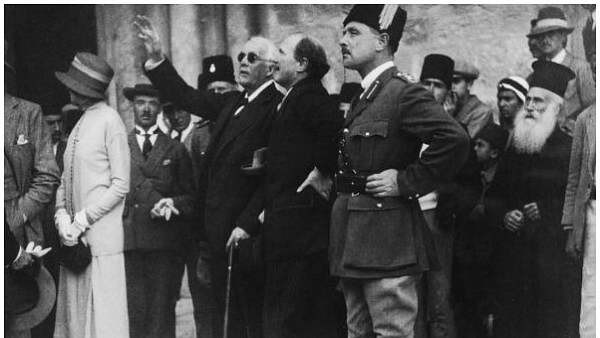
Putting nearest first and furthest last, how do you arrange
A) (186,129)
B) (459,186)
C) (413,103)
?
(413,103)
(459,186)
(186,129)

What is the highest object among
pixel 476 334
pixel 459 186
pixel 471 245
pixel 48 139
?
pixel 48 139

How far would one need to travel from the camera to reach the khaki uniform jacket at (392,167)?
486 centimetres

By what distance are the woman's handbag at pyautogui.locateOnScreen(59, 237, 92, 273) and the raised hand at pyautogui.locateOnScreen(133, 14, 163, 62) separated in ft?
4.05

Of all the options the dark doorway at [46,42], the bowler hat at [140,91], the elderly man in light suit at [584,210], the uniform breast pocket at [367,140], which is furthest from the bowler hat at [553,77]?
the dark doorway at [46,42]

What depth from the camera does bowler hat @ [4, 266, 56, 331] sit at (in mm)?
5984

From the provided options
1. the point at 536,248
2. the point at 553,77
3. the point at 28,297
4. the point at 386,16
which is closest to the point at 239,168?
the point at 386,16

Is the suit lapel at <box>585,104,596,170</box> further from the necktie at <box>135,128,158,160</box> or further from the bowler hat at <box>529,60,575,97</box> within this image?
the necktie at <box>135,128,158,160</box>

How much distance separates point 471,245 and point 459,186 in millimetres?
373

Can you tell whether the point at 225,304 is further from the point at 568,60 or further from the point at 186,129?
the point at 568,60

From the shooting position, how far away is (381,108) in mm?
5000

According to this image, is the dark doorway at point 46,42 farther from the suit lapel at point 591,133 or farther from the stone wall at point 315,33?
the suit lapel at point 591,133

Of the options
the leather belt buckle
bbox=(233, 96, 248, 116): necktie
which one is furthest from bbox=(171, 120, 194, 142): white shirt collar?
the leather belt buckle

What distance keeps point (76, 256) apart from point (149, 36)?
1.45 m

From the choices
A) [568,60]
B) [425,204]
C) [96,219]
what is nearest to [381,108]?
[425,204]
